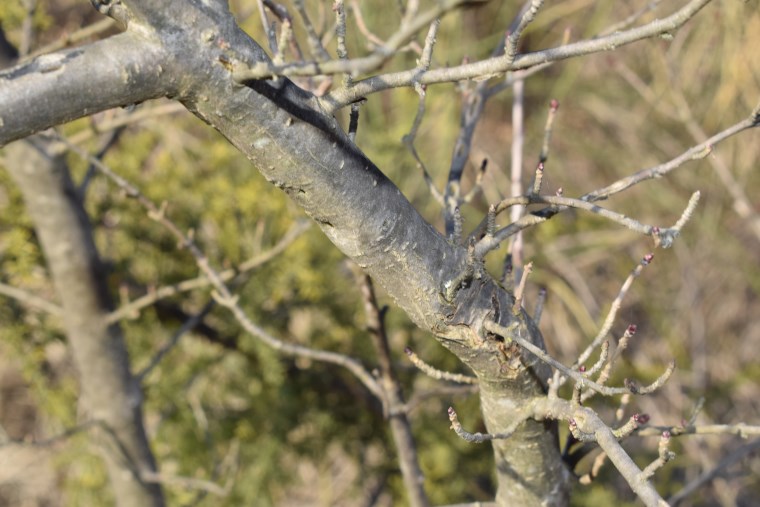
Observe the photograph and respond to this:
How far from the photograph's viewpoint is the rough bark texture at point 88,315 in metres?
1.67

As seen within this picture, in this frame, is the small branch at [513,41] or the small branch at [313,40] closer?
the small branch at [313,40]

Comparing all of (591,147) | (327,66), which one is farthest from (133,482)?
(591,147)

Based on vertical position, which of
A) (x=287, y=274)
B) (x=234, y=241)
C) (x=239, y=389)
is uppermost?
(x=234, y=241)

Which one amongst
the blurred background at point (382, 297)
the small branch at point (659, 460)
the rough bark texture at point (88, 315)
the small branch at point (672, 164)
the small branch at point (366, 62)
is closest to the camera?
the small branch at point (366, 62)

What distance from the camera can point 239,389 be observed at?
2.49 m

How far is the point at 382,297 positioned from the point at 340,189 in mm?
1847

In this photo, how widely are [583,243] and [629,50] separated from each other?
44.1 inches

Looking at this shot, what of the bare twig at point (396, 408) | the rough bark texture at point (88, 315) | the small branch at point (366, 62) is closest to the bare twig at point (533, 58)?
the small branch at point (366, 62)

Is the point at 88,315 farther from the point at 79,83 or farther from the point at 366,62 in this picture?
the point at 366,62

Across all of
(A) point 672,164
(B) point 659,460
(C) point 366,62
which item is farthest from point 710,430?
(C) point 366,62

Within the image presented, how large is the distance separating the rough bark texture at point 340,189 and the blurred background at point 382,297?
0.31 meters

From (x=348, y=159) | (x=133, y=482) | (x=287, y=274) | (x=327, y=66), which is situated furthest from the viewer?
(x=287, y=274)

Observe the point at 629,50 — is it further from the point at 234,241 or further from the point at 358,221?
the point at 358,221

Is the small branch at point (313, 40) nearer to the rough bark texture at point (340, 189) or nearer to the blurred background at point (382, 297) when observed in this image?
the rough bark texture at point (340, 189)
